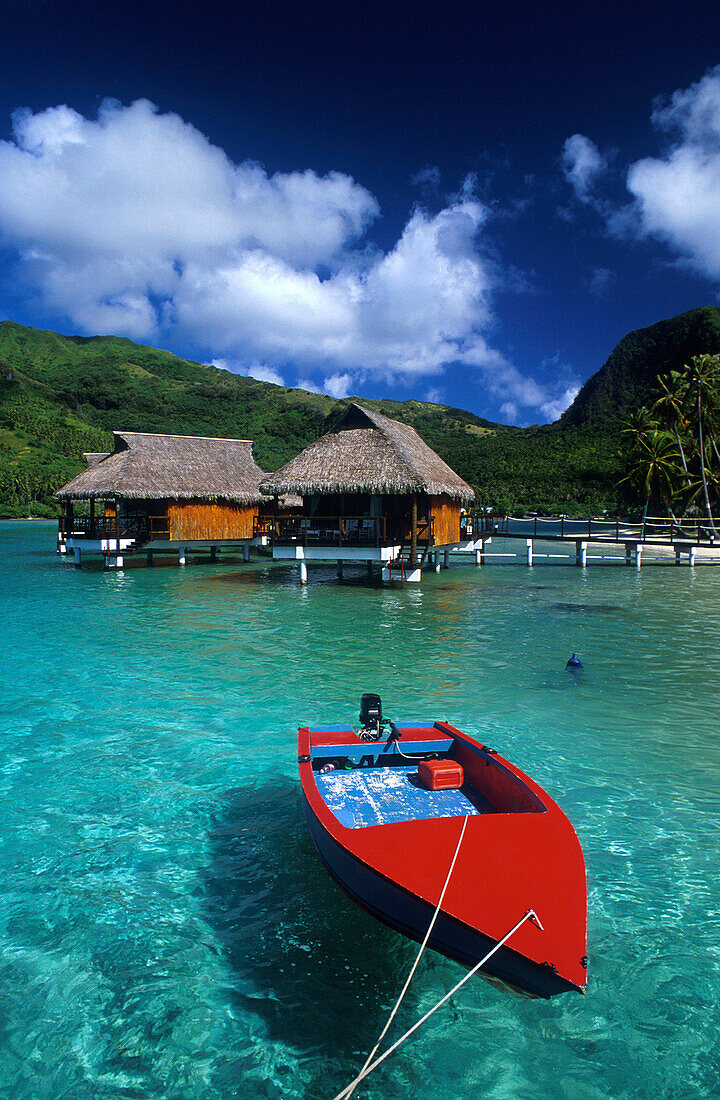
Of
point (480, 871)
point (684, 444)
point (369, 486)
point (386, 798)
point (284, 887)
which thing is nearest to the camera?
point (480, 871)

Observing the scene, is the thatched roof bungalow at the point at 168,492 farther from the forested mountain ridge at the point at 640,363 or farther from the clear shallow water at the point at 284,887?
the forested mountain ridge at the point at 640,363

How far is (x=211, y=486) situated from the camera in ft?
95.5

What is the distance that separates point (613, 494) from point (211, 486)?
56282 millimetres

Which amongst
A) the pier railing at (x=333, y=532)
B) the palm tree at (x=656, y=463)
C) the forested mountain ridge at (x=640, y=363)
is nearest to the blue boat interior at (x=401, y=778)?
the pier railing at (x=333, y=532)

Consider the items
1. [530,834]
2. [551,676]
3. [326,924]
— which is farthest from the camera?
[551,676]

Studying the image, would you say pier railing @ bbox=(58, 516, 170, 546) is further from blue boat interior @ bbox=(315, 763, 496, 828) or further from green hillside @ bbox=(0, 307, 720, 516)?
green hillside @ bbox=(0, 307, 720, 516)

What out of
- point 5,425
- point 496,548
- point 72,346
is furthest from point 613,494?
point 72,346

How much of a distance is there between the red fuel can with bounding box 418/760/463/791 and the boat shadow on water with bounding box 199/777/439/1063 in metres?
1.13

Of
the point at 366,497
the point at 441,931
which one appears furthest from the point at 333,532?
the point at 441,931

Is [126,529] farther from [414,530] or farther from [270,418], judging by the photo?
[270,418]

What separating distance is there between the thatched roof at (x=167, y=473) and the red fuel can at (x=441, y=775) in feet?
76.9

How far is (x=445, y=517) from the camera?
25641mm

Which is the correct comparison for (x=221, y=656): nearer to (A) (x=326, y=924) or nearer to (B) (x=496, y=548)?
(A) (x=326, y=924)

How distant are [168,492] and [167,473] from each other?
4.57ft
